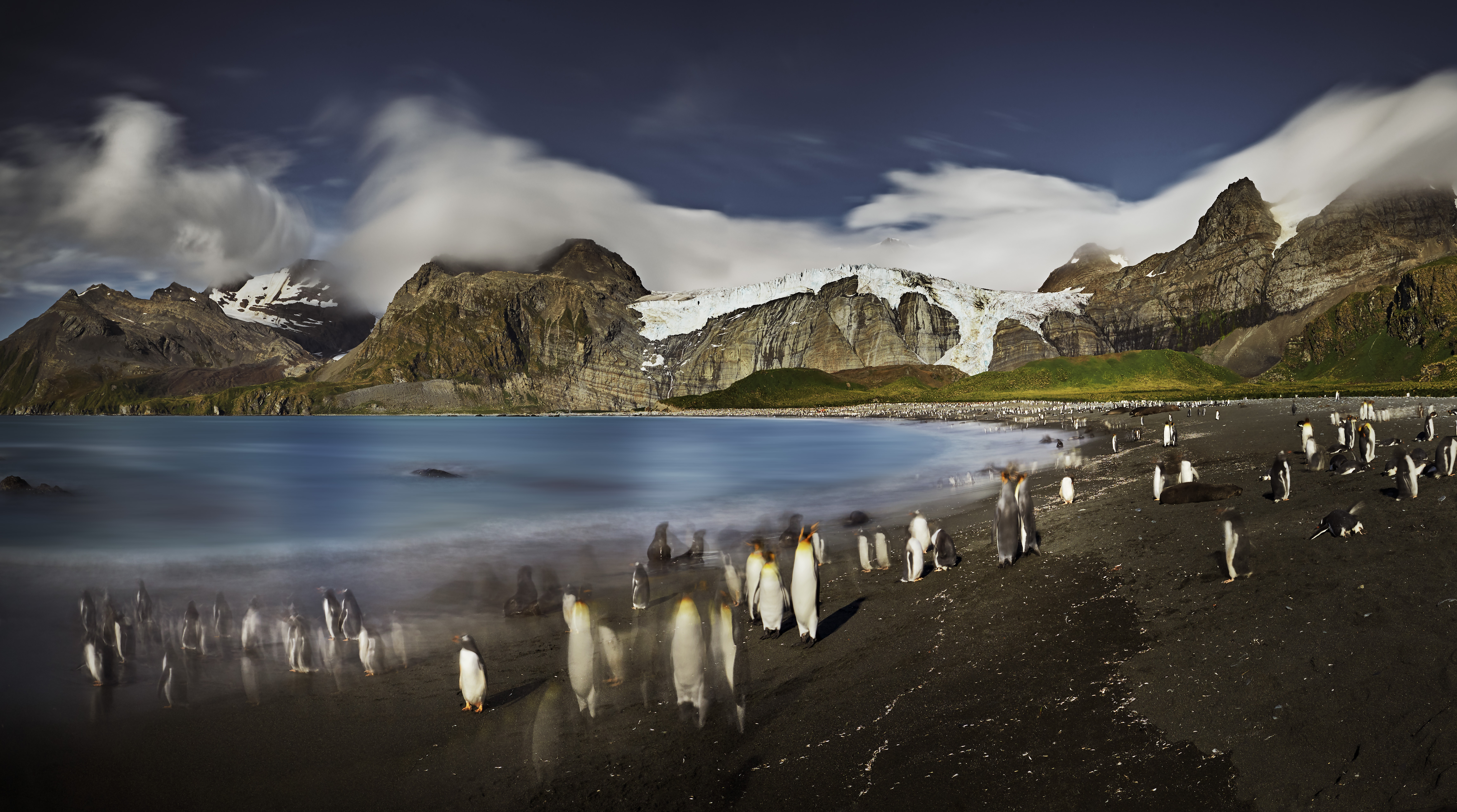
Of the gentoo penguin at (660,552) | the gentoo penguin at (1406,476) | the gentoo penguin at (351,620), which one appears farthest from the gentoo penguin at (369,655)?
the gentoo penguin at (1406,476)

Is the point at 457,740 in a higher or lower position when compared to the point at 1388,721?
lower

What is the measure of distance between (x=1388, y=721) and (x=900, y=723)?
358 centimetres

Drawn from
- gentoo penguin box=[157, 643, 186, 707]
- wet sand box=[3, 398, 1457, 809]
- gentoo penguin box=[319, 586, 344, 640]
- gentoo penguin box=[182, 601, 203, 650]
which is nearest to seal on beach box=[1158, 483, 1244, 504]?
wet sand box=[3, 398, 1457, 809]

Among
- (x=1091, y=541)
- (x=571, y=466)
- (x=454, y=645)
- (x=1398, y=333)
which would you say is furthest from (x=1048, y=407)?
(x=1398, y=333)

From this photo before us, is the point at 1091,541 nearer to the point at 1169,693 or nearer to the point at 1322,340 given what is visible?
the point at 1169,693

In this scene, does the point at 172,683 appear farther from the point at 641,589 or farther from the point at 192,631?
the point at 641,589

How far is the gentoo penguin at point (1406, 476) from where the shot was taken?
1144cm

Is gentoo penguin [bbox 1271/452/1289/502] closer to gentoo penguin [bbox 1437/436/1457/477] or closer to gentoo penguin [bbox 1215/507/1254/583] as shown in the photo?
gentoo penguin [bbox 1437/436/1457/477]

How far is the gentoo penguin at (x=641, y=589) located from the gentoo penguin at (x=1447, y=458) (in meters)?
14.4


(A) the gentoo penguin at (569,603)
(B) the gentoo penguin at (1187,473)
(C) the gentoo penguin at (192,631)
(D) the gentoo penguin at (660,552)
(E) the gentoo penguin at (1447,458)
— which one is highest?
(E) the gentoo penguin at (1447,458)

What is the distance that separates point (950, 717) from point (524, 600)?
7386 mm

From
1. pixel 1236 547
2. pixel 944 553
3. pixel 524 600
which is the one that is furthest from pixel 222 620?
pixel 1236 547

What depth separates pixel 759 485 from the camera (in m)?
31.0

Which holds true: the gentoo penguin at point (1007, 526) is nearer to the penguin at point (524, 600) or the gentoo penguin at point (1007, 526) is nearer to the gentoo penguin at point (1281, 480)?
the gentoo penguin at point (1281, 480)
